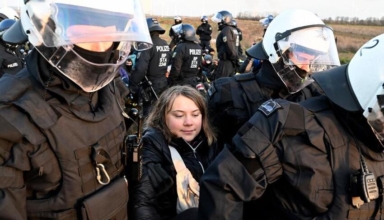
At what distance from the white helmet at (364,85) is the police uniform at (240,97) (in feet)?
3.34

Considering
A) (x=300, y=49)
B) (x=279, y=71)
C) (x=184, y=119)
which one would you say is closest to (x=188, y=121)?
(x=184, y=119)

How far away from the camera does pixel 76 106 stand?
→ 1573mm

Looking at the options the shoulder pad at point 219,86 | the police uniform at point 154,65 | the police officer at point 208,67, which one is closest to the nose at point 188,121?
the shoulder pad at point 219,86

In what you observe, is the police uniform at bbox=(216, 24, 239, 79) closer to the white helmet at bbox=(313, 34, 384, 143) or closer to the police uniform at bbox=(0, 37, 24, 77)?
the police uniform at bbox=(0, 37, 24, 77)

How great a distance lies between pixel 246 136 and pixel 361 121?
17.0 inches

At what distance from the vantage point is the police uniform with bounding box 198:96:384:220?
4.97ft

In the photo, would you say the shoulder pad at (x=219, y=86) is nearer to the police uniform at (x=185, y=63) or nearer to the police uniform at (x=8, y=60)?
the police uniform at (x=8, y=60)

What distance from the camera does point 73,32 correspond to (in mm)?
1512

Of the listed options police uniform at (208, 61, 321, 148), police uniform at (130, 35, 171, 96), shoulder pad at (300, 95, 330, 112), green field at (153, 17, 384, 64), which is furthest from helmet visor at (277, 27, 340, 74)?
green field at (153, 17, 384, 64)

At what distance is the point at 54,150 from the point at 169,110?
1.01 meters

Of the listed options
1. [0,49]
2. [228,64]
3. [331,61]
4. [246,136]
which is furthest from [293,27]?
[228,64]

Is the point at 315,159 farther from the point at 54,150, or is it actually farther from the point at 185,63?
the point at 185,63

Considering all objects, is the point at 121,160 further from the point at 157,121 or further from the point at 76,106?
the point at 157,121

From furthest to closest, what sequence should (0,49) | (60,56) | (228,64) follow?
(228,64), (0,49), (60,56)
